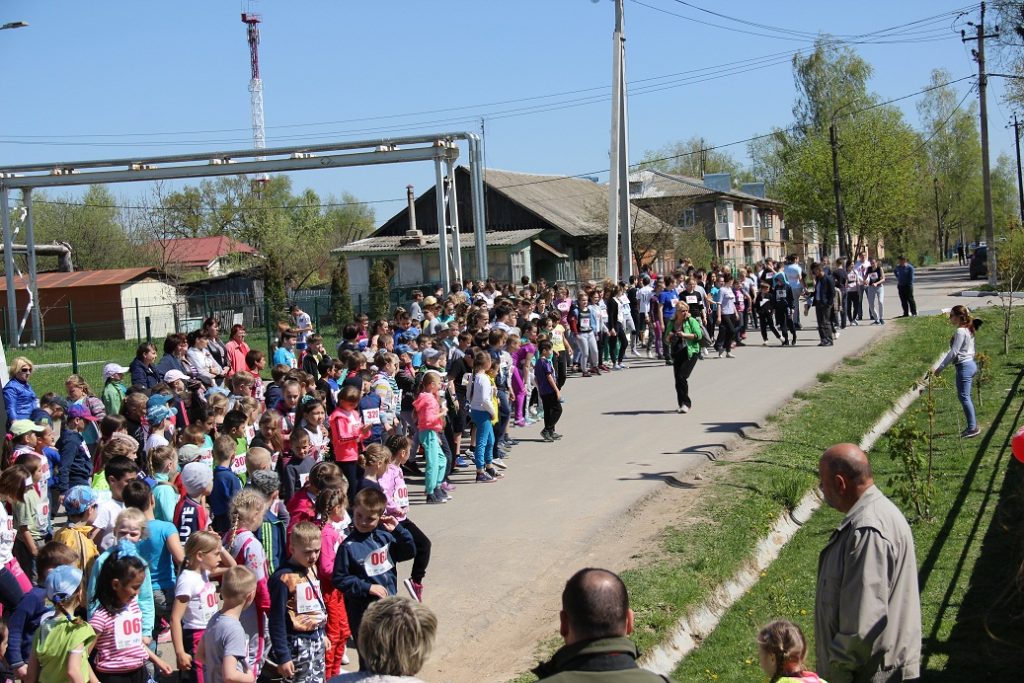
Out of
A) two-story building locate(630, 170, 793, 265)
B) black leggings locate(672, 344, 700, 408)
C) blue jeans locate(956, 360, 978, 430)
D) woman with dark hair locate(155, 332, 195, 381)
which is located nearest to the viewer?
woman with dark hair locate(155, 332, 195, 381)

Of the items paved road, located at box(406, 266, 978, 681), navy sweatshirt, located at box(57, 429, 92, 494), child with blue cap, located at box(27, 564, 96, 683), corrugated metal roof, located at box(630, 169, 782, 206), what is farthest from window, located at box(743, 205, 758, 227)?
child with blue cap, located at box(27, 564, 96, 683)

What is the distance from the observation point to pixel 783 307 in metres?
24.9

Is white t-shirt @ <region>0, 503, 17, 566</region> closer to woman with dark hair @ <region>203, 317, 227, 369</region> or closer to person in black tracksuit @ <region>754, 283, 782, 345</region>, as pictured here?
woman with dark hair @ <region>203, 317, 227, 369</region>

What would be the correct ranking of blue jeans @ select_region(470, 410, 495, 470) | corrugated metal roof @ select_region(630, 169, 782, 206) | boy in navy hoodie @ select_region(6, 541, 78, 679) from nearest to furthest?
boy in navy hoodie @ select_region(6, 541, 78, 679)
blue jeans @ select_region(470, 410, 495, 470)
corrugated metal roof @ select_region(630, 169, 782, 206)

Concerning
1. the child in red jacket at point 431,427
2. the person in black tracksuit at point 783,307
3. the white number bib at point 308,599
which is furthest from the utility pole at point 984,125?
the white number bib at point 308,599

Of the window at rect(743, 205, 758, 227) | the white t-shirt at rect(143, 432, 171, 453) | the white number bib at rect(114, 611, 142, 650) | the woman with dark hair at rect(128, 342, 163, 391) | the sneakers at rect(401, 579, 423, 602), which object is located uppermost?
the window at rect(743, 205, 758, 227)

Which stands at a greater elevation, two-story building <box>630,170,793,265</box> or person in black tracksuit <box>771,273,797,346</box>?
two-story building <box>630,170,793,265</box>

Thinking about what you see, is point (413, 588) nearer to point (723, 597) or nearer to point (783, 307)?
point (723, 597)

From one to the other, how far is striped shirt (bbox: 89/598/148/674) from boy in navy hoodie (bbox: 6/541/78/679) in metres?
0.46

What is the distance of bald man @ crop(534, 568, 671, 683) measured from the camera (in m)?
3.33

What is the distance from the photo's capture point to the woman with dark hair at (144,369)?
13.0m

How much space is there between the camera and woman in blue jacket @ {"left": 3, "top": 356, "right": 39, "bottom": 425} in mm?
11789

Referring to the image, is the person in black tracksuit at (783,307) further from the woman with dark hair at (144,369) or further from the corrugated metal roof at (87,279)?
the corrugated metal roof at (87,279)

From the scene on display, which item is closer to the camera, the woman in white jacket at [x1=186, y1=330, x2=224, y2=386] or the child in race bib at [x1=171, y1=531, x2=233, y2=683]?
the child in race bib at [x1=171, y1=531, x2=233, y2=683]
